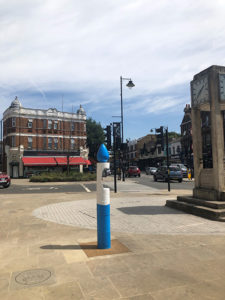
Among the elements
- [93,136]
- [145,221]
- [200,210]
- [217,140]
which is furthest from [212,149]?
[93,136]

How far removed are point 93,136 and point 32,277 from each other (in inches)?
2163

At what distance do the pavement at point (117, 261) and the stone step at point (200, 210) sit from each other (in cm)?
27

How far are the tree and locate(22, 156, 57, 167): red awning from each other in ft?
53.1

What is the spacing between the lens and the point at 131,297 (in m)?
2.81

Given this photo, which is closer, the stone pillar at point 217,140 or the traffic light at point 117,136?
the stone pillar at point 217,140

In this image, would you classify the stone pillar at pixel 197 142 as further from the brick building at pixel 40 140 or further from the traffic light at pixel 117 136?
the brick building at pixel 40 140

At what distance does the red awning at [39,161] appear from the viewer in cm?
3956

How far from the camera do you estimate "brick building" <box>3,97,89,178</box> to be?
1594 inches

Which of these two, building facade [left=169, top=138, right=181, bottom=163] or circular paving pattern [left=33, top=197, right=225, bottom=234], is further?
building facade [left=169, top=138, right=181, bottom=163]

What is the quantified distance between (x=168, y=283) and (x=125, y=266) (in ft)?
2.58

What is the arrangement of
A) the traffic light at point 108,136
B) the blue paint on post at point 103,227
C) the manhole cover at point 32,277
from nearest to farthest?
the manhole cover at point 32,277
the blue paint on post at point 103,227
the traffic light at point 108,136

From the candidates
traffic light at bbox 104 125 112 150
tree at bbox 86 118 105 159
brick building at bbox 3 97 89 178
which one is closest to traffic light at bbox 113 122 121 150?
traffic light at bbox 104 125 112 150

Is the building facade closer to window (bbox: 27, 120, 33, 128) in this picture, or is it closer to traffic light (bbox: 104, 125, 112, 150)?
window (bbox: 27, 120, 33, 128)

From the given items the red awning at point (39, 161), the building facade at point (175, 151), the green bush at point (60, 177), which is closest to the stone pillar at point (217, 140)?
the green bush at point (60, 177)
